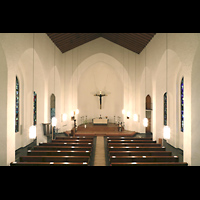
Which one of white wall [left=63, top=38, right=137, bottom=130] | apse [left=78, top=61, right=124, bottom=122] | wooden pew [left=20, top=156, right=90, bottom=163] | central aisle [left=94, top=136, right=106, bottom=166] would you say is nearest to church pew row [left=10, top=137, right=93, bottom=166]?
wooden pew [left=20, top=156, right=90, bottom=163]

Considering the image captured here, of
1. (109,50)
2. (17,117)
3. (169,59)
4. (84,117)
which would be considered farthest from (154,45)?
(84,117)

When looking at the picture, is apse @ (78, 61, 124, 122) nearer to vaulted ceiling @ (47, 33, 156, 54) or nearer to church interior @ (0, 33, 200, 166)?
church interior @ (0, 33, 200, 166)

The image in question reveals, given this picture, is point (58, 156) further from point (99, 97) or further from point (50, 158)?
point (99, 97)

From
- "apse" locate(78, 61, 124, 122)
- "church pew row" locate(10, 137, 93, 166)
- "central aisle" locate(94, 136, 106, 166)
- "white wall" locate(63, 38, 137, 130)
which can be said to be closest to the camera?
"church pew row" locate(10, 137, 93, 166)

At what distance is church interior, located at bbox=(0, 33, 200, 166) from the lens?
5125mm

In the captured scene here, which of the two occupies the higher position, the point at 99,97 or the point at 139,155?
the point at 99,97

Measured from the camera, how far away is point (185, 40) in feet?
17.7

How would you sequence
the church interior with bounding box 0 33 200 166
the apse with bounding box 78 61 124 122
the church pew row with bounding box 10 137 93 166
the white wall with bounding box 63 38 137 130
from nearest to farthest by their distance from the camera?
the church pew row with bounding box 10 137 93 166, the church interior with bounding box 0 33 200 166, the white wall with bounding box 63 38 137 130, the apse with bounding box 78 61 124 122

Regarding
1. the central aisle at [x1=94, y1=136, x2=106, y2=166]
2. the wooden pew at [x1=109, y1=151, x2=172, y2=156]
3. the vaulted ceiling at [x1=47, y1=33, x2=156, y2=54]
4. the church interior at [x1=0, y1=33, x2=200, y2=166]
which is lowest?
the central aisle at [x1=94, y1=136, x2=106, y2=166]

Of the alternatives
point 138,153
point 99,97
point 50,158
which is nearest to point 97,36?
point 99,97

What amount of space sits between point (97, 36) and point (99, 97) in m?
6.10

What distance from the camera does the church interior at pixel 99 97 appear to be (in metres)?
5.12

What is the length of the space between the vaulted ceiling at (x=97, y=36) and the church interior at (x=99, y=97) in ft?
0.23

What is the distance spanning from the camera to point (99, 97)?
16.2 metres
